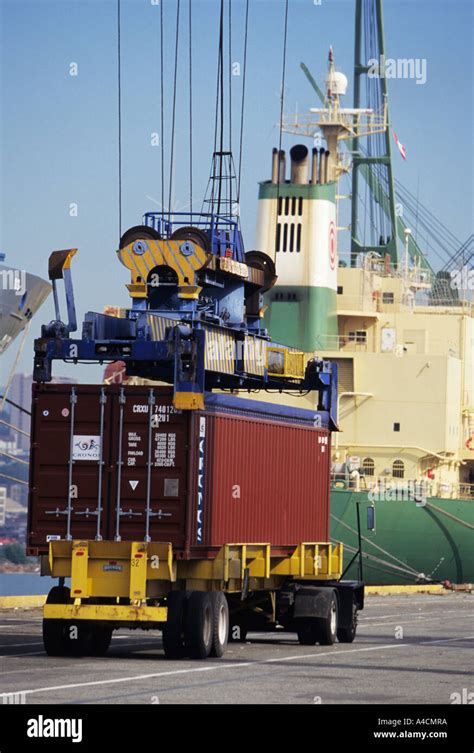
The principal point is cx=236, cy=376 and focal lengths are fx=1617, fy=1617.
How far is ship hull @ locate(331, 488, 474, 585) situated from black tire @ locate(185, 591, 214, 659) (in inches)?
1317

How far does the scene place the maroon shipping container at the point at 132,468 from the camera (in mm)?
20266

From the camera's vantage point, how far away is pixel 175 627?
19.9m

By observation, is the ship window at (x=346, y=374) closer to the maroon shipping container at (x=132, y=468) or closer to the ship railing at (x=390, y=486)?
the ship railing at (x=390, y=486)

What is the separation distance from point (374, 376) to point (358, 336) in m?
2.91

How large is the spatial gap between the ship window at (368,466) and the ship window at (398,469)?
28.2 inches

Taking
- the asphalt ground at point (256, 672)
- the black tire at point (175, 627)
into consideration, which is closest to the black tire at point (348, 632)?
the asphalt ground at point (256, 672)

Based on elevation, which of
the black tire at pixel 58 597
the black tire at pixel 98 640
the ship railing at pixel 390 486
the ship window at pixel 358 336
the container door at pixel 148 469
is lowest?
the black tire at pixel 98 640

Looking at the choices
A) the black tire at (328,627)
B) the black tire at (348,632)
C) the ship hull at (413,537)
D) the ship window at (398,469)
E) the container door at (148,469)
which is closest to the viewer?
the container door at (148,469)

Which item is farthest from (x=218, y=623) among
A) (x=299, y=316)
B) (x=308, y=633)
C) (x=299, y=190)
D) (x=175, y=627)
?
(x=299, y=190)

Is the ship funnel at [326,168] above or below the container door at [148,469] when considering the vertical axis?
above

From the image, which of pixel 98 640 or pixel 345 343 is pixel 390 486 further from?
pixel 98 640
